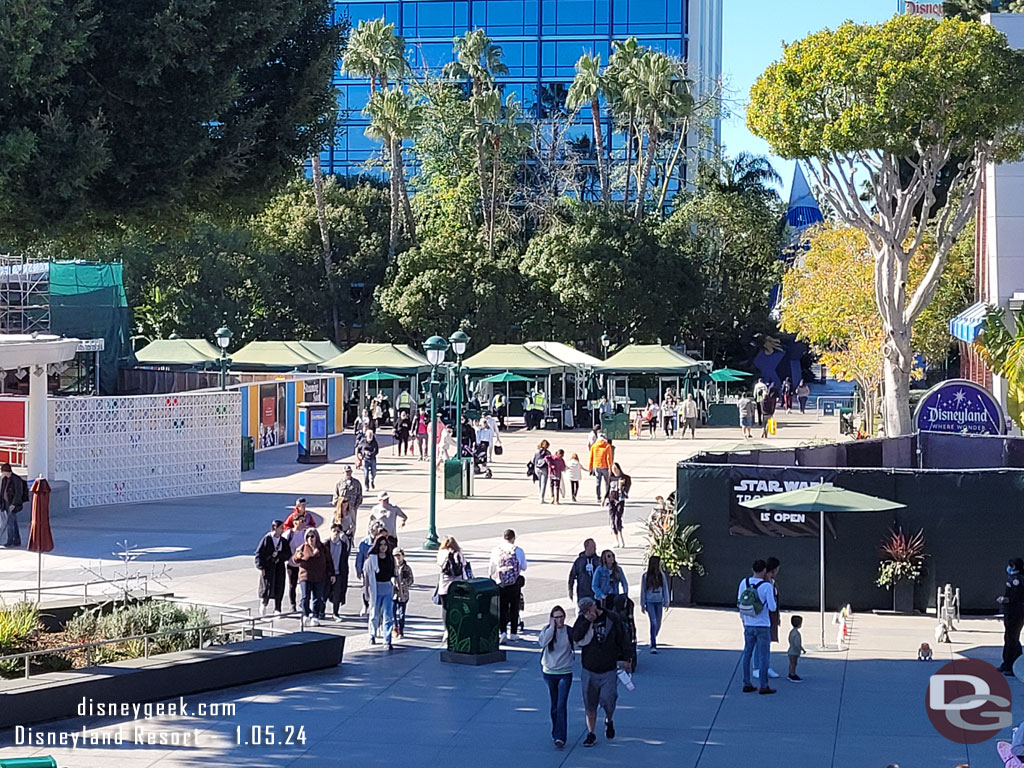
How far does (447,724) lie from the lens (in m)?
12.8

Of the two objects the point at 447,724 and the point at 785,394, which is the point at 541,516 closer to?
the point at 447,724

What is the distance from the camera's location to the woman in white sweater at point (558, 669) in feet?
39.7

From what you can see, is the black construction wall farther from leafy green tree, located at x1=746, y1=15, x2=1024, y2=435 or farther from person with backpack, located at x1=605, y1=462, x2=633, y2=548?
leafy green tree, located at x1=746, y1=15, x2=1024, y2=435

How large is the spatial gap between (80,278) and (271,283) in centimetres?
1100

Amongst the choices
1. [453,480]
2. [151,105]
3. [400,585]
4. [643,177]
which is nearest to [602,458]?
[453,480]

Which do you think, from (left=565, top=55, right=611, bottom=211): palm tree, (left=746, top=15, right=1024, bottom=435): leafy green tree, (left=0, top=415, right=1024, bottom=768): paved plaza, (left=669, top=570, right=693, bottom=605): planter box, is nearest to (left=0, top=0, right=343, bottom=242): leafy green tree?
(left=0, top=415, right=1024, bottom=768): paved plaza

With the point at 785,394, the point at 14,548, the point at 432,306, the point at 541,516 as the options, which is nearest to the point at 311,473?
the point at 541,516

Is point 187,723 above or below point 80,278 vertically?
below

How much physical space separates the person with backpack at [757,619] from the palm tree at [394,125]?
168ft

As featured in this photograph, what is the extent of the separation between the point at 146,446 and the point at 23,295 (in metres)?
21.2

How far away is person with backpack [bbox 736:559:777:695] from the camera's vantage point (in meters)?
13.8

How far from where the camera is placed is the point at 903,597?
59.6 ft

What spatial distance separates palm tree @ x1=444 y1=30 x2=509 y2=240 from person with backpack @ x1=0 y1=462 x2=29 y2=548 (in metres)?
42.9

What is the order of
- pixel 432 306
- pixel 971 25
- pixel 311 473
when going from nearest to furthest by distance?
pixel 971 25 < pixel 311 473 < pixel 432 306
